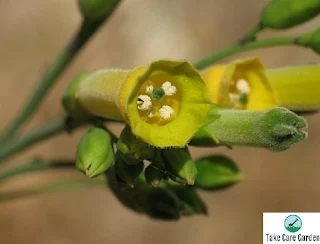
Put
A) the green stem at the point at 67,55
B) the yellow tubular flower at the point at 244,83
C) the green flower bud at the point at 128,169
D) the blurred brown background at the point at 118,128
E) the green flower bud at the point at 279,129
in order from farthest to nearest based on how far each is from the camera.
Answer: the blurred brown background at the point at 118,128, the green stem at the point at 67,55, the yellow tubular flower at the point at 244,83, the green flower bud at the point at 128,169, the green flower bud at the point at 279,129

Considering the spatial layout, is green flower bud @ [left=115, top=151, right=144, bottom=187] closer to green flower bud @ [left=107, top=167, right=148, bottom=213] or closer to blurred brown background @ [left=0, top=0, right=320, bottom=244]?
green flower bud @ [left=107, top=167, right=148, bottom=213]

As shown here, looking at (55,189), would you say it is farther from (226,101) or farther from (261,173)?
(261,173)

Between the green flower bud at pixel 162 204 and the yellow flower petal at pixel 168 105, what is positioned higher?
the yellow flower petal at pixel 168 105

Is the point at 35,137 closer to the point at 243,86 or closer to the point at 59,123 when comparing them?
the point at 59,123

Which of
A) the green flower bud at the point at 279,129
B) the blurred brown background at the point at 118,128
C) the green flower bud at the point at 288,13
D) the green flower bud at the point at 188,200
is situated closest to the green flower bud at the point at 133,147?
the green flower bud at the point at 279,129

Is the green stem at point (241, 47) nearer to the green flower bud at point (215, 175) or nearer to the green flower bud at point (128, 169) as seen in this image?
the green flower bud at point (215, 175)

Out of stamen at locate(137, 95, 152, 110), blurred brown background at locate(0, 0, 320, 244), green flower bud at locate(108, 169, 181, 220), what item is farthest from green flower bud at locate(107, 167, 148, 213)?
blurred brown background at locate(0, 0, 320, 244)
